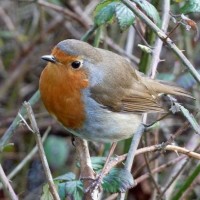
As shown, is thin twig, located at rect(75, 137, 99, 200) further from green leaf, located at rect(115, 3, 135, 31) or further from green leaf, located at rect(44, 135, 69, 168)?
green leaf, located at rect(44, 135, 69, 168)

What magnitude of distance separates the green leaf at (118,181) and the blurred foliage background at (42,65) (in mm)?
1314

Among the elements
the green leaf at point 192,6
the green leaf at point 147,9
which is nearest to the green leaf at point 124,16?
the green leaf at point 147,9

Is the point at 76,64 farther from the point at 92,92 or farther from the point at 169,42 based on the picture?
the point at 169,42

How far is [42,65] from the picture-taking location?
16.6ft

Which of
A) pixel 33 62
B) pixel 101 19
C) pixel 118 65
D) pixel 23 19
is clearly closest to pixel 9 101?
pixel 33 62

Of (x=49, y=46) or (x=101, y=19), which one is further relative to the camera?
(x=49, y=46)

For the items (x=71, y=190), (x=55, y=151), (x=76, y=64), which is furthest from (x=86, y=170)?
(x=55, y=151)

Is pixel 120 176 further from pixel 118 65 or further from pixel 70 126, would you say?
pixel 118 65

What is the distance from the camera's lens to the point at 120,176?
7.80ft

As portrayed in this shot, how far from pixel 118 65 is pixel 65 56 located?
434mm

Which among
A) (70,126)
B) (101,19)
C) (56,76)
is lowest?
(70,126)

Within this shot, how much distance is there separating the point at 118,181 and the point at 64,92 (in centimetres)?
67

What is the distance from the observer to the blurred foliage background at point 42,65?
4.03 metres

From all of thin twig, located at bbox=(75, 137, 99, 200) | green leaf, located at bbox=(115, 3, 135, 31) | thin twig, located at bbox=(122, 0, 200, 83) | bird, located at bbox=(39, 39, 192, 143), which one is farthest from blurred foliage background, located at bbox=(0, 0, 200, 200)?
thin twig, located at bbox=(122, 0, 200, 83)
